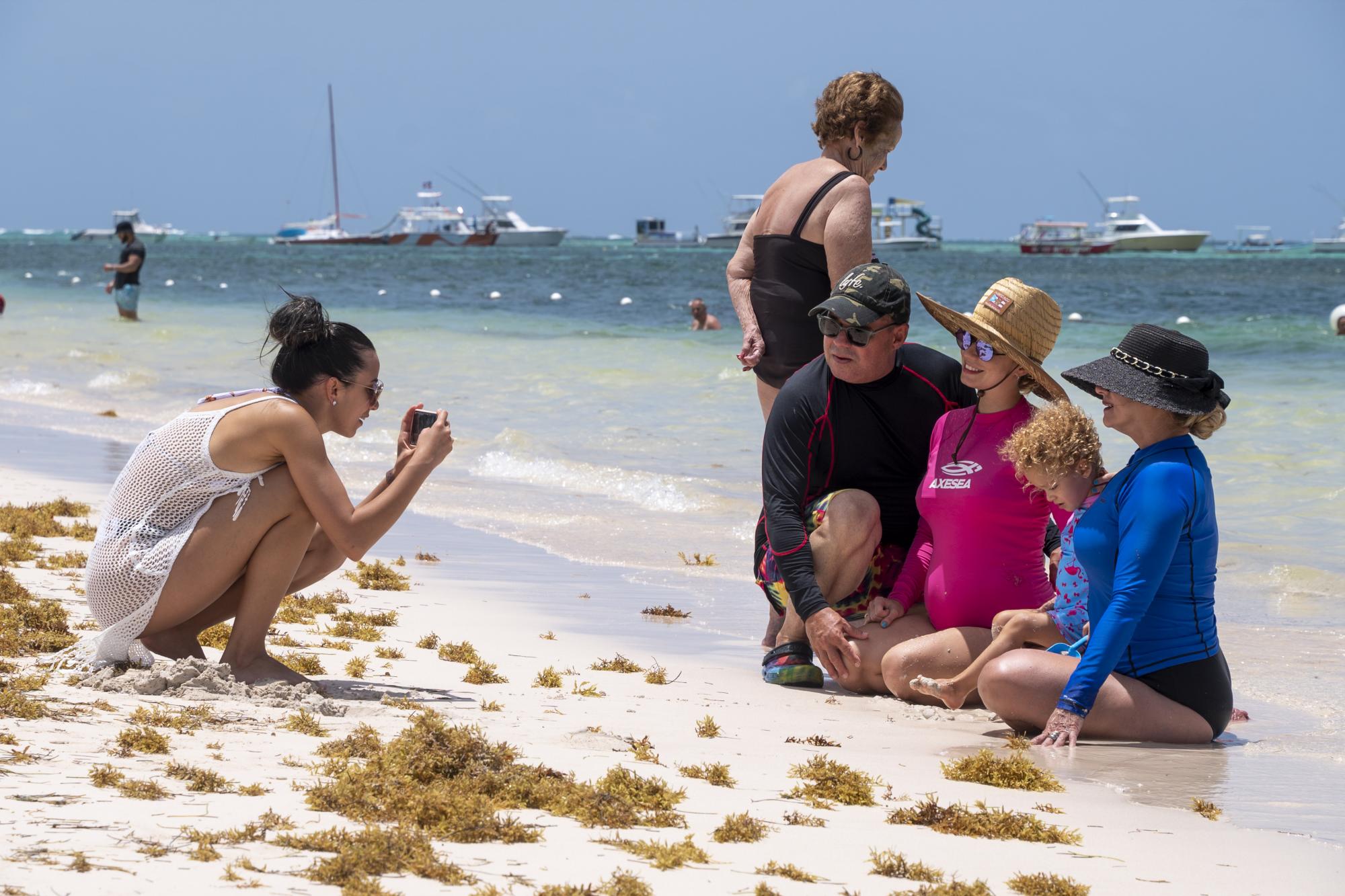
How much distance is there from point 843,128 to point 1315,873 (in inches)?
125

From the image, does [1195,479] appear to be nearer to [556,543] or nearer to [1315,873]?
Answer: [1315,873]

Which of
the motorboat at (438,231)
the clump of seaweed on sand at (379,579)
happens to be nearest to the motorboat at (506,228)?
the motorboat at (438,231)

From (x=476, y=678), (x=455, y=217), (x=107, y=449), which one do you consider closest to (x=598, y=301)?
(x=107, y=449)

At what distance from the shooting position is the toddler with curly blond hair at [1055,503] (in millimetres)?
3980

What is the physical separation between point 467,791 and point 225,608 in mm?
1508

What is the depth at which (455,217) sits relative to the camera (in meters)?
100

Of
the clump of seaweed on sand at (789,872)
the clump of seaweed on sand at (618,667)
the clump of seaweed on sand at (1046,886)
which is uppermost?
the clump of seaweed on sand at (789,872)

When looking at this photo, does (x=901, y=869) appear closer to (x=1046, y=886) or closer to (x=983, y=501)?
(x=1046, y=886)

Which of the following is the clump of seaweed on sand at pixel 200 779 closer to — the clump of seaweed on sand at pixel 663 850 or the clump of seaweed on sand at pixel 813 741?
the clump of seaweed on sand at pixel 663 850

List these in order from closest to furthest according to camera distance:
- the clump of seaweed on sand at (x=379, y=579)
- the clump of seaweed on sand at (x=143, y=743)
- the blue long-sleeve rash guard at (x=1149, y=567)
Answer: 1. the clump of seaweed on sand at (x=143, y=743)
2. the blue long-sleeve rash guard at (x=1149, y=567)
3. the clump of seaweed on sand at (x=379, y=579)

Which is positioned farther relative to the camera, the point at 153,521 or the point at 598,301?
the point at 598,301

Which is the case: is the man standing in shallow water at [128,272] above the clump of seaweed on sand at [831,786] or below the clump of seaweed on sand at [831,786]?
above

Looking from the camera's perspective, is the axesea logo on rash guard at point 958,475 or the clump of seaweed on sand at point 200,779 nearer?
the clump of seaweed on sand at point 200,779

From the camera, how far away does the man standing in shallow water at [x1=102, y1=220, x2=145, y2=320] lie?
20383mm
